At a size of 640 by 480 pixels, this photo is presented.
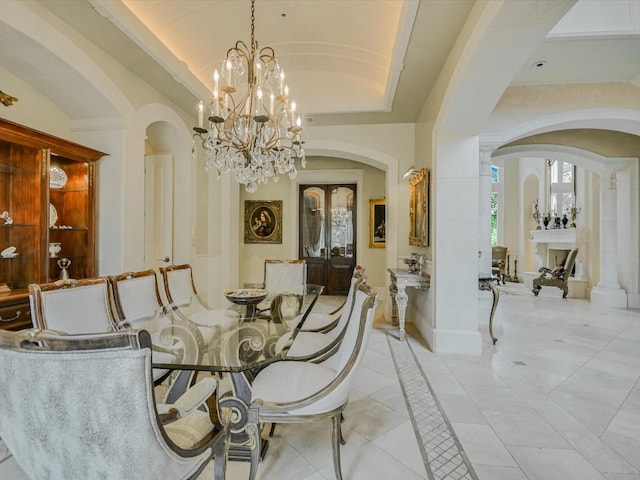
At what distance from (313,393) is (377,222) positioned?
511 centimetres

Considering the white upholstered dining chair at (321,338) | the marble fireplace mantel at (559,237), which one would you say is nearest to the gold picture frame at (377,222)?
the white upholstered dining chair at (321,338)

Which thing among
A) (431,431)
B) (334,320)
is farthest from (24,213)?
(431,431)

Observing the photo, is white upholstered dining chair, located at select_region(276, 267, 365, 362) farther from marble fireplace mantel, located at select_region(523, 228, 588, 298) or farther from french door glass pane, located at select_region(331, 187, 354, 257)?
marble fireplace mantel, located at select_region(523, 228, 588, 298)

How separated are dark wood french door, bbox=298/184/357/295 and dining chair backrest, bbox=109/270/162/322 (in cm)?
425

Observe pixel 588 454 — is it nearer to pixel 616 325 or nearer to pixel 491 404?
pixel 491 404

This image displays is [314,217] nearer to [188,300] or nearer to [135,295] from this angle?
[188,300]

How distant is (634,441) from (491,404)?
740 mm

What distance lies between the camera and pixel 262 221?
6.68m

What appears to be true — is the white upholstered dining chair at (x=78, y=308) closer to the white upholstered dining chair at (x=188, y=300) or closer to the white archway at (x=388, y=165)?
the white upholstered dining chair at (x=188, y=300)

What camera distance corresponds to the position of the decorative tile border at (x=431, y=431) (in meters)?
1.61

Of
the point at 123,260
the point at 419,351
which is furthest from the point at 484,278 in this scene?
the point at 123,260

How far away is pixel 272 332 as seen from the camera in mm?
1871

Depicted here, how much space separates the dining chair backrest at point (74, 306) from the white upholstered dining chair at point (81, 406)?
102 centimetres

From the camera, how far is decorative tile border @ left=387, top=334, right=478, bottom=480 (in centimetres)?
161
